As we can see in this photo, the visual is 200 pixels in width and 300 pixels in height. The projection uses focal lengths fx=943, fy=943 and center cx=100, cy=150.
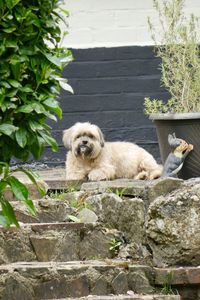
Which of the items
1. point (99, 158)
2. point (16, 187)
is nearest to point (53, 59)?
point (16, 187)

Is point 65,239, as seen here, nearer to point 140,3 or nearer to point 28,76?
point 28,76

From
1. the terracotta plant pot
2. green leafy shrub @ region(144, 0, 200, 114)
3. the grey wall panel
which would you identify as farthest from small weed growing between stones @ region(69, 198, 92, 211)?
the grey wall panel

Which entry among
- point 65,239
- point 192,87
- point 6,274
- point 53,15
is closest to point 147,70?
point 192,87

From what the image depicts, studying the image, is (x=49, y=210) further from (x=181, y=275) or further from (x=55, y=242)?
(x=181, y=275)

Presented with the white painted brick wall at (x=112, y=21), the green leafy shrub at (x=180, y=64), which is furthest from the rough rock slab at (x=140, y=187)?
the white painted brick wall at (x=112, y=21)

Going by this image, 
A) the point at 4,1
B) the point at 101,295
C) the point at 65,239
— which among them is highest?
the point at 4,1

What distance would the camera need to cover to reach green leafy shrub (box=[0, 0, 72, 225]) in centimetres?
409

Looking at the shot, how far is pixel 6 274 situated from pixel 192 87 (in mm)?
3054

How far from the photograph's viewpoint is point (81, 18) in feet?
31.1

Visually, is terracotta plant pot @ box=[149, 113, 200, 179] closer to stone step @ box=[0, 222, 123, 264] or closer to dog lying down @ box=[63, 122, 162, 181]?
dog lying down @ box=[63, 122, 162, 181]

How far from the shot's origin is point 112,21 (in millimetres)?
9438

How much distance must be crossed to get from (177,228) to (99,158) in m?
2.89

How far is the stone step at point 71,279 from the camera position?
560 centimetres

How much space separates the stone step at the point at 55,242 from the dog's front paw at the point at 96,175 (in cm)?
218
